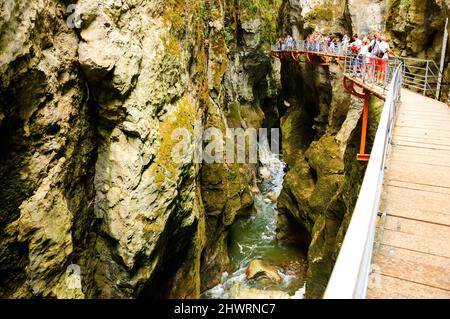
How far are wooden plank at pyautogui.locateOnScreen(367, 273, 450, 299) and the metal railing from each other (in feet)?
24.8

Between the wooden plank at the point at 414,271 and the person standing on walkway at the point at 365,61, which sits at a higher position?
the person standing on walkway at the point at 365,61

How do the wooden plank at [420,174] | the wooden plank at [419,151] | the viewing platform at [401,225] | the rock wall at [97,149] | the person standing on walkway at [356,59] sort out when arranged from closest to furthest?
the viewing platform at [401,225]
the wooden plank at [420,174]
the wooden plank at [419,151]
the rock wall at [97,149]
the person standing on walkway at [356,59]

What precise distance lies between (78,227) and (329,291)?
9.16m

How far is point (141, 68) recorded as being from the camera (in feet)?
33.0

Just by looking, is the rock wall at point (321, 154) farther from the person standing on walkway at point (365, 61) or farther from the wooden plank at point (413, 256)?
the wooden plank at point (413, 256)

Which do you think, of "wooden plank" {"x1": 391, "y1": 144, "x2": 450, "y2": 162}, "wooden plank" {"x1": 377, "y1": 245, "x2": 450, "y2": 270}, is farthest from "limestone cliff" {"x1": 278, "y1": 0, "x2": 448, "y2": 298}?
"wooden plank" {"x1": 377, "y1": 245, "x2": 450, "y2": 270}

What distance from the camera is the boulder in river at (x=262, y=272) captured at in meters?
17.9

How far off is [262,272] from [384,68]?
39.1ft

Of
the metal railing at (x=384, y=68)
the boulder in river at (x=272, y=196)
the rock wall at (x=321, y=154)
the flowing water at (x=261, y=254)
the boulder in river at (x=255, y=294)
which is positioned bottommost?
the flowing water at (x=261, y=254)

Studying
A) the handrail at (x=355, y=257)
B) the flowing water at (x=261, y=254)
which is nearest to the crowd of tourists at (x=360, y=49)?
the handrail at (x=355, y=257)

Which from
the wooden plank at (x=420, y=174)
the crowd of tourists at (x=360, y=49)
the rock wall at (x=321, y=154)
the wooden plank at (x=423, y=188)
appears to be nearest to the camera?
the wooden plank at (x=423, y=188)

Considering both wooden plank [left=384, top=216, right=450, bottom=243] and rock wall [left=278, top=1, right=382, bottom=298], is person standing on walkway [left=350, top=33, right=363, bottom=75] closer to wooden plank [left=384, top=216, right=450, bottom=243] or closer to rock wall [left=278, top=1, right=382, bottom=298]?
rock wall [left=278, top=1, right=382, bottom=298]

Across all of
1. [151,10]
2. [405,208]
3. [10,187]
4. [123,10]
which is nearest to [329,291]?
[405,208]

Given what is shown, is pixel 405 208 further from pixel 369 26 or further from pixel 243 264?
pixel 369 26
